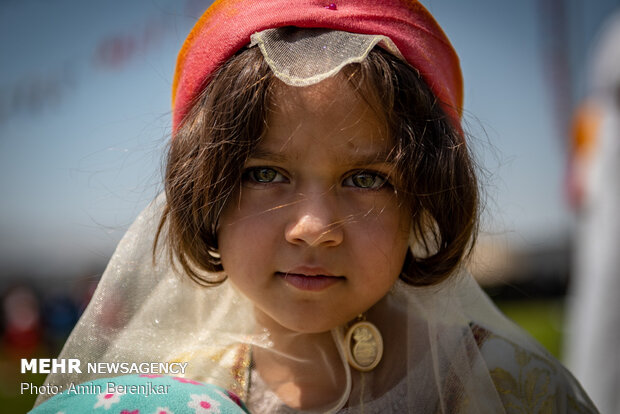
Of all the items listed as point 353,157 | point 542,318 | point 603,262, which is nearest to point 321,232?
point 353,157

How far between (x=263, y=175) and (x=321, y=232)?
170 mm

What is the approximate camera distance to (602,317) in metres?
2.70

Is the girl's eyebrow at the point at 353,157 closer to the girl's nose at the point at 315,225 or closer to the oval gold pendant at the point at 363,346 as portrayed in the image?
the girl's nose at the point at 315,225

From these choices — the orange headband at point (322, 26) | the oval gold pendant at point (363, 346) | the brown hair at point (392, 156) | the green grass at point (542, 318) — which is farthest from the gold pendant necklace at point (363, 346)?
the green grass at point (542, 318)

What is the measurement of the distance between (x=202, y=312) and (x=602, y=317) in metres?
2.20

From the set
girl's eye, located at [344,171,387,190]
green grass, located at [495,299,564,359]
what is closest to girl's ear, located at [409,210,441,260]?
girl's eye, located at [344,171,387,190]

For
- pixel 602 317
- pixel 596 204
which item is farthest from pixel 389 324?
pixel 596 204

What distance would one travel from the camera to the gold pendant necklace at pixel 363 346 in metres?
1.08

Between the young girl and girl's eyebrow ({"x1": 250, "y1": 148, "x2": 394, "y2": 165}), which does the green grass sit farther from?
girl's eyebrow ({"x1": 250, "y1": 148, "x2": 394, "y2": 165})

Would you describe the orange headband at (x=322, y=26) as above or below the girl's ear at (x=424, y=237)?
above

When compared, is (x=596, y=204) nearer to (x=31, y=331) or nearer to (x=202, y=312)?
(x=202, y=312)

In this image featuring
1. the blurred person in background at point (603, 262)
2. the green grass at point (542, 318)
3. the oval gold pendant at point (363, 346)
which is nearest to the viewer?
the oval gold pendant at point (363, 346)

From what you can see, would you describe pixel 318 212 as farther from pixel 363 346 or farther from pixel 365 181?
pixel 363 346

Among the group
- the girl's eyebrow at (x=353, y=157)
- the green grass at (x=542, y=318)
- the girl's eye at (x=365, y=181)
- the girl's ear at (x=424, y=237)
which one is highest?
the girl's eyebrow at (x=353, y=157)
